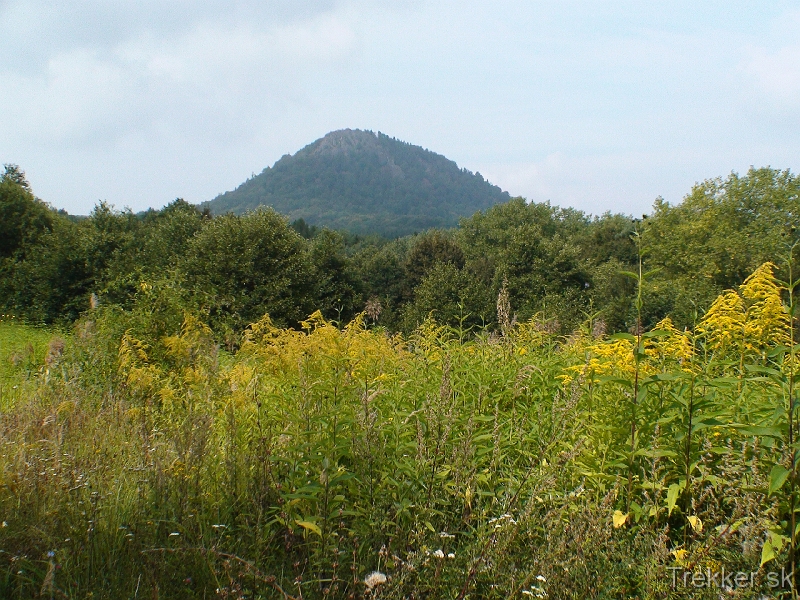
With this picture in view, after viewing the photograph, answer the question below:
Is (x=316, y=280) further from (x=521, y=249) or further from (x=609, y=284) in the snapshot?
(x=609, y=284)

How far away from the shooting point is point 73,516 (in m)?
2.73

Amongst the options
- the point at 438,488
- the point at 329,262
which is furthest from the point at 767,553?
the point at 329,262

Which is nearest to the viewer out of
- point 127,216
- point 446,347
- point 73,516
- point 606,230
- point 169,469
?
point 73,516

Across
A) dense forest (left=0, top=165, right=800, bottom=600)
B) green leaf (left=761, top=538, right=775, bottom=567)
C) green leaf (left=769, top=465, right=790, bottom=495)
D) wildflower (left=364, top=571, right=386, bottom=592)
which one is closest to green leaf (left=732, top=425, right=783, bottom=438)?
dense forest (left=0, top=165, right=800, bottom=600)

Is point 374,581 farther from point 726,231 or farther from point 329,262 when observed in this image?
point 726,231

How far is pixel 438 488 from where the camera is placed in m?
2.78

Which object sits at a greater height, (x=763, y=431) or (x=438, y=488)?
(x=763, y=431)

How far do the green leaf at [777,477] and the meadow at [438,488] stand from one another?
0.04ft

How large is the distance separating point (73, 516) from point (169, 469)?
0.50m

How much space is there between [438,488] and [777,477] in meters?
1.45

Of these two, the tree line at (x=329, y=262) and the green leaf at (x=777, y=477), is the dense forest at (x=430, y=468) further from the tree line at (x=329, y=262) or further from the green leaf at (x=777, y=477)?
the tree line at (x=329, y=262)

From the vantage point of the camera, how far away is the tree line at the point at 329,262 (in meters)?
20.6

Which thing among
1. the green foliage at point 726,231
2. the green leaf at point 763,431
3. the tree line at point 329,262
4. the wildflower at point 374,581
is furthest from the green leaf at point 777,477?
the green foliage at point 726,231

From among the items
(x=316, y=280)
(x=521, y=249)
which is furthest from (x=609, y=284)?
(x=316, y=280)
